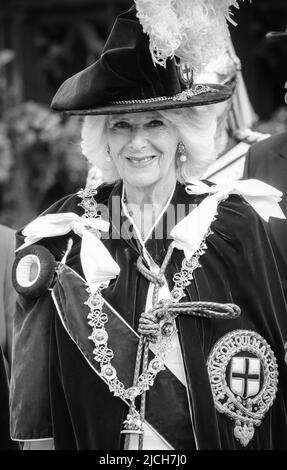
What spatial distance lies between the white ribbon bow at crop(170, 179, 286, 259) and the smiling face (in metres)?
0.17

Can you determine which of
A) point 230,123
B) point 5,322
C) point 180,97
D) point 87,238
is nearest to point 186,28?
point 180,97

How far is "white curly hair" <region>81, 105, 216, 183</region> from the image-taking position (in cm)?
318

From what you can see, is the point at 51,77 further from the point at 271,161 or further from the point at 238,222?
the point at 238,222

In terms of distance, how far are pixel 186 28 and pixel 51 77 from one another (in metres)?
4.98

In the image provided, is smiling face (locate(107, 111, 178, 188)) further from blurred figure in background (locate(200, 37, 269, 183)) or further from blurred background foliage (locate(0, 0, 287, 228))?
blurred background foliage (locate(0, 0, 287, 228))

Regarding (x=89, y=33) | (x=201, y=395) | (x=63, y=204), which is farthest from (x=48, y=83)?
(x=201, y=395)

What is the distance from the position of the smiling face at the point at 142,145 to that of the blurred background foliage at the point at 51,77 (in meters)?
3.90

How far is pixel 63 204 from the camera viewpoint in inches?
130

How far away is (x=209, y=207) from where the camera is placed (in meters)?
3.15

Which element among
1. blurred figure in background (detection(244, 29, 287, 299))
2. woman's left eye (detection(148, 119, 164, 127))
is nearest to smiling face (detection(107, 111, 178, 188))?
woman's left eye (detection(148, 119, 164, 127))

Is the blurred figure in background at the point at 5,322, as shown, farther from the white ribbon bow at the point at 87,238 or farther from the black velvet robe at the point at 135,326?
the white ribbon bow at the point at 87,238

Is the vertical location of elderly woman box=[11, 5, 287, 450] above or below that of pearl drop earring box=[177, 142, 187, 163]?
below

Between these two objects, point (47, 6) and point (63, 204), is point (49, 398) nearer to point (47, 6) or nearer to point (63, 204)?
point (63, 204)

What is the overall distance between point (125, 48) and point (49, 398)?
1.15 meters
